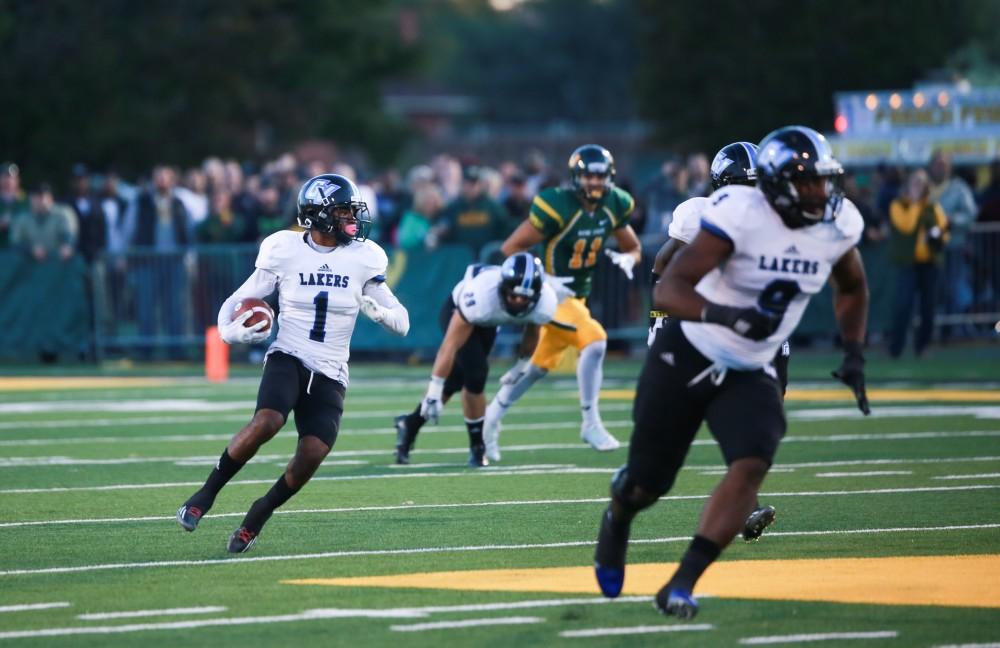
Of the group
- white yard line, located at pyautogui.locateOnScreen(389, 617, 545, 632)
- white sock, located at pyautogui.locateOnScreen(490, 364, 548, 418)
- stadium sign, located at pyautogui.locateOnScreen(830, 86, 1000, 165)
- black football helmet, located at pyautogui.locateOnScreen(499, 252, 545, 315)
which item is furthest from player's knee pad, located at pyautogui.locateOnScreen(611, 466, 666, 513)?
stadium sign, located at pyautogui.locateOnScreen(830, 86, 1000, 165)

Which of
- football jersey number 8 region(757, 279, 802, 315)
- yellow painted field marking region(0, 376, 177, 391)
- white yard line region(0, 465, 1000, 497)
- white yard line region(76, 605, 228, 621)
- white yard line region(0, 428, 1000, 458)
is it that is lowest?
yellow painted field marking region(0, 376, 177, 391)

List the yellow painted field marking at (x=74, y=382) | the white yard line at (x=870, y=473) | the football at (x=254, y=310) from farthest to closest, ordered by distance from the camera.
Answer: the yellow painted field marking at (x=74, y=382) < the white yard line at (x=870, y=473) < the football at (x=254, y=310)

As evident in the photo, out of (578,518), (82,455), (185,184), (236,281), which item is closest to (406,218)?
(236,281)

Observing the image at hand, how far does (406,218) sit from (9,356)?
474 cm

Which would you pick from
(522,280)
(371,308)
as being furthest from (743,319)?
(522,280)

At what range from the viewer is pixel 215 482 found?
9883 mm

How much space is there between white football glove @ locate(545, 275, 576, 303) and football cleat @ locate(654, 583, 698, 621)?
611cm

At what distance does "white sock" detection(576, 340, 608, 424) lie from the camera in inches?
532

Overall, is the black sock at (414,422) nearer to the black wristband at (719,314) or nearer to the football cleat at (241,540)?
the football cleat at (241,540)

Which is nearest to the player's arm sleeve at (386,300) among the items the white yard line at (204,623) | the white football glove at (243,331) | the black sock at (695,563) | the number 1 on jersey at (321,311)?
the number 1 on jersey at (321,311)

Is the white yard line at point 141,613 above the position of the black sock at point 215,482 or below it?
below

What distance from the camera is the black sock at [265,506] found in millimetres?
9531

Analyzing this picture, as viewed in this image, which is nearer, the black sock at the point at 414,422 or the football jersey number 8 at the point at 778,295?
the football jersey number 8 at the point at 778,295

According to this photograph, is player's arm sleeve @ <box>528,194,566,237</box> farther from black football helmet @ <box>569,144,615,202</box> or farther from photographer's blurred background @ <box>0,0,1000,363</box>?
photographer's blurred background @ <box>0,0,1000,363</box>
